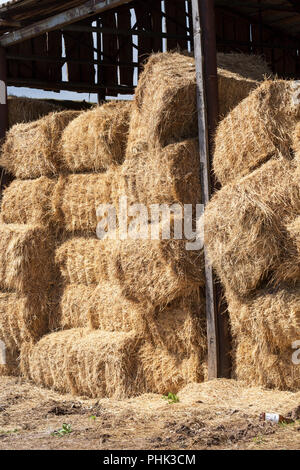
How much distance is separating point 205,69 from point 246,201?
2.00 meters

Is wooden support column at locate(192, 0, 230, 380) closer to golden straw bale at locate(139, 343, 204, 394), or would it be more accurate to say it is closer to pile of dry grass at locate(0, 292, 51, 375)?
golden straw bale at locate(139, 343, 204, 394)

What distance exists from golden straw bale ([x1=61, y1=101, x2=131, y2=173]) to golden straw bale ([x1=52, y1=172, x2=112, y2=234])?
164mm

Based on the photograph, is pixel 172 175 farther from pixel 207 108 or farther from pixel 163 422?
pixel 163 422

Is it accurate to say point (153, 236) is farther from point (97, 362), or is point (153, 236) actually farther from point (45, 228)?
point (45, 228)

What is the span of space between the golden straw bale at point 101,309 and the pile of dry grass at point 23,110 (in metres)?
3.04

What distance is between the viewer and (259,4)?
13.5 m

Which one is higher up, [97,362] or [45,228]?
[45,228]

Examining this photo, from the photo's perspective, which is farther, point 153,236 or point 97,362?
point 97,362

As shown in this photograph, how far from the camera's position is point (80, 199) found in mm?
9711

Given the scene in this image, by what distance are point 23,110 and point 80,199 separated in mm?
2731

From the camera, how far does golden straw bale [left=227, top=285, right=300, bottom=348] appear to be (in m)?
6.93

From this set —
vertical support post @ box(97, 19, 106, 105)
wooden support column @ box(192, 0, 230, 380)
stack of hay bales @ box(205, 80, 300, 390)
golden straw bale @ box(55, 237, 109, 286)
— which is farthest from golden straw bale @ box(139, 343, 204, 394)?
vertical support post @ box(97, 19, 106, 105)
